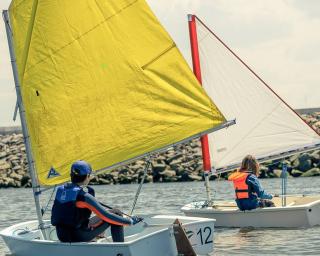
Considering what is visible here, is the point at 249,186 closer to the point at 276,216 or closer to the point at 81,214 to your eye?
the point at 276,216

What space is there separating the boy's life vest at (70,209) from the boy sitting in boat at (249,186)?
588 centimetres

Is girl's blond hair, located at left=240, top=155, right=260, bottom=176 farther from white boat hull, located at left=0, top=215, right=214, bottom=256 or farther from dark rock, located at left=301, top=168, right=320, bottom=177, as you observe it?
dark rock, located at left=301, top=168, right=320, bottom=177

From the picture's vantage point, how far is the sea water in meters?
16.1

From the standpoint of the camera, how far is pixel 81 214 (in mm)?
12898

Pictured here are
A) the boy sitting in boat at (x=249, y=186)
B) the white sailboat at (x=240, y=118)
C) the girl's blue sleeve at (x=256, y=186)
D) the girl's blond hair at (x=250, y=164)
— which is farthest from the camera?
the white sailboat at (x=240, y=118)

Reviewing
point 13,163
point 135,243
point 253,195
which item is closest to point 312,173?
point 13,163

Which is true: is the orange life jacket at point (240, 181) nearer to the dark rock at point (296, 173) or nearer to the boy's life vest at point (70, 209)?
the boy's life vest at point (70, 209)

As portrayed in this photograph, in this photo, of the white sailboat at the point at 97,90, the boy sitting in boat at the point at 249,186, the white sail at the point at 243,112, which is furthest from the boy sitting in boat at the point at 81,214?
the white sail at the point at 243,112

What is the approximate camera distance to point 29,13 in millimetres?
14688

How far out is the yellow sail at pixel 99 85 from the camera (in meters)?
14.7

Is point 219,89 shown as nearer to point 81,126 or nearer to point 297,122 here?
point 297,122

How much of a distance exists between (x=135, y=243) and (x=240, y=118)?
9826 mm

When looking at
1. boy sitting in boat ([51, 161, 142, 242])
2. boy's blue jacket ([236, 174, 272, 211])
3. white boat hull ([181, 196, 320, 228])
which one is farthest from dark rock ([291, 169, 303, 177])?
boy sitting in boat ([51, 161, 142, 242])

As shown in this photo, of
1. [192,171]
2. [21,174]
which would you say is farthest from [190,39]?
[21,174]
